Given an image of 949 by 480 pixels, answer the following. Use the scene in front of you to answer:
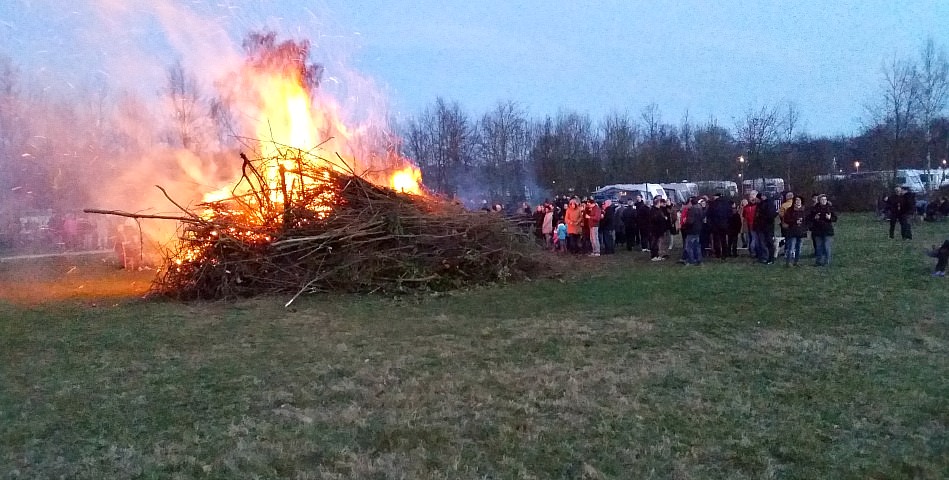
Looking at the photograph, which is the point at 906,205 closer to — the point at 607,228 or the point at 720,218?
the point at 720,218

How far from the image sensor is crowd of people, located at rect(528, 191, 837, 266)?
13680 mm

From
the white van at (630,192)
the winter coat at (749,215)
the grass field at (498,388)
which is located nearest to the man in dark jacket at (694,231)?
the winter coat at (749,215)

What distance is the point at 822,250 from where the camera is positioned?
13.7m

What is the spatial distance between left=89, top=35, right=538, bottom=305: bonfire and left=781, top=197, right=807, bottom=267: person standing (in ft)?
16.2

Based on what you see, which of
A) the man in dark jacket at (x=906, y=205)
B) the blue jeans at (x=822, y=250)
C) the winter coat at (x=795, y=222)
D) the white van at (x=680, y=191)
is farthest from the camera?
the white van at (x=680, y=191)

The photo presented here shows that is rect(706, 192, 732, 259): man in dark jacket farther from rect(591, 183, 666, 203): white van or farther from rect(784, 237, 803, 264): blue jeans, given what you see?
rect(591, 183, 666, 203): white van

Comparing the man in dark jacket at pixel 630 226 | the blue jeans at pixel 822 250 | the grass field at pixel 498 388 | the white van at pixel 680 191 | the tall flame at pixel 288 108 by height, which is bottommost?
the grass field at pixel 498 388

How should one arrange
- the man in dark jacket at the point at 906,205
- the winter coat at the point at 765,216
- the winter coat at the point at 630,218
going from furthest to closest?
the winter coat at the point at 630,218 < the man in dark jacket at the point at 906,205 < the winter coat at the point at 765,216

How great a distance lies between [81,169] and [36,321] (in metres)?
9.15

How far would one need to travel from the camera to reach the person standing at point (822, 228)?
13.3 meters

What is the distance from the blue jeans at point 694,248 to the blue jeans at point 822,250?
2211mm

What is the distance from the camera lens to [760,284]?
1146cm

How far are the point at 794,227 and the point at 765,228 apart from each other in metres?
0.85

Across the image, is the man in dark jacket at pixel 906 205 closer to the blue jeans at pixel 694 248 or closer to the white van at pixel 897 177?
the blue jeans at pixel 694 248
